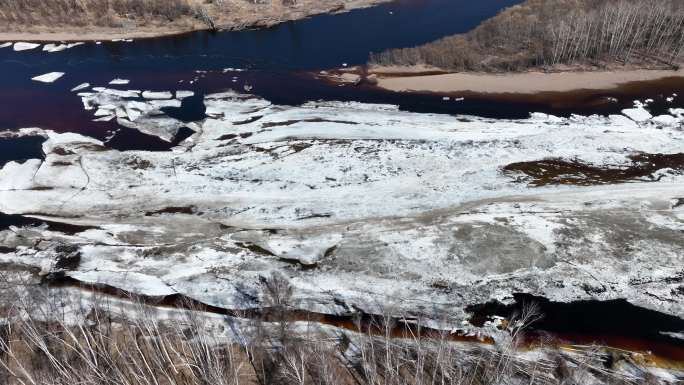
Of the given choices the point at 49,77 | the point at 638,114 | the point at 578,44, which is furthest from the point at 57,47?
the point at 638,114

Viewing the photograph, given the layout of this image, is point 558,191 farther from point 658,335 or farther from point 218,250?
point 218,250

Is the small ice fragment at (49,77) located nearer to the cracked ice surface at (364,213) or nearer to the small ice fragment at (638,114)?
the cracked ice surface at (364,213)

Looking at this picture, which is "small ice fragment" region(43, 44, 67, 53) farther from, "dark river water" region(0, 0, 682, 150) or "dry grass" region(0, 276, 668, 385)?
"dry grass" region(0, 276, 668, 385)

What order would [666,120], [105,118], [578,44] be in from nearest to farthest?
[666,120], [105,118], [578,44]

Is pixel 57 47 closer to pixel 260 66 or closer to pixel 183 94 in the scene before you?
pixel 183 94

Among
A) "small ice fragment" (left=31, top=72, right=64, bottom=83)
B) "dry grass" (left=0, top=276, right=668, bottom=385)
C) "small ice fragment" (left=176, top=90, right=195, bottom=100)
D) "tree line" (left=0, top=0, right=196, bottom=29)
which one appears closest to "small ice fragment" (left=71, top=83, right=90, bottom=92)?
"small ice fragment" (left=31, top=72, right=64, bottom=83)

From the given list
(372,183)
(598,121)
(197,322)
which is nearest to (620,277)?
(372,183)

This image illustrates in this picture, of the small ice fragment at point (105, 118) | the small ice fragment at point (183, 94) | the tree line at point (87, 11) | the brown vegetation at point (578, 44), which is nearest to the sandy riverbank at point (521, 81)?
the brown vegetation at point (578, 44)
